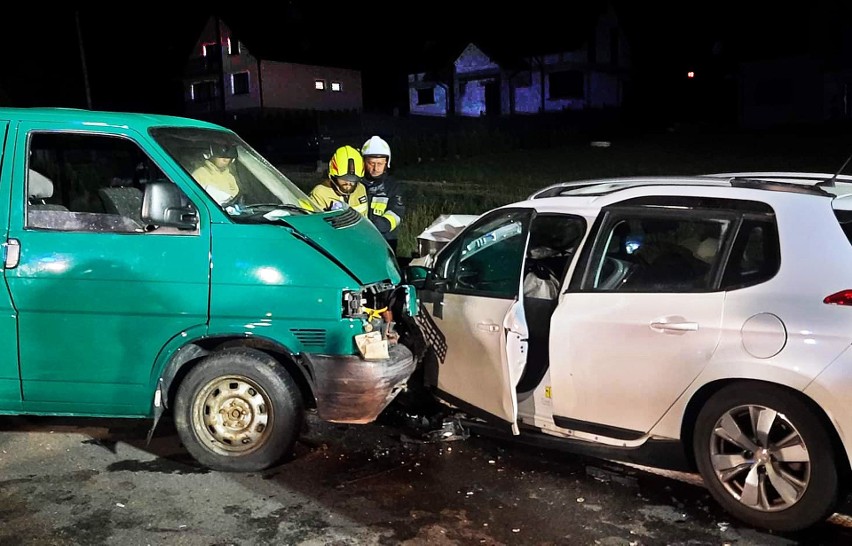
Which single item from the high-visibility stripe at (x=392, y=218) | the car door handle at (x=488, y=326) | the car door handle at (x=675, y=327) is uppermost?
the high-visibility stripe at (x=392, y=218)

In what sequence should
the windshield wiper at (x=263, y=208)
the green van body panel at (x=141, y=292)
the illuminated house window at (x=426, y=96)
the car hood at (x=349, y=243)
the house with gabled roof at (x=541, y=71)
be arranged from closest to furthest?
the green van body panel at (x=141, y=292)
the car hood at (x=349, y=243)
the windshield wiper at (x=263, y=208)
the house with gabled roof at (x=541, y=71)
the illuminated house window at (x=426, y=96)

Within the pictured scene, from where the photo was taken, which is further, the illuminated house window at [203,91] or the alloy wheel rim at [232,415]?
the illuminated house window at [203,91]

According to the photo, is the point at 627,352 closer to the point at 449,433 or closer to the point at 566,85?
the point at 449,433

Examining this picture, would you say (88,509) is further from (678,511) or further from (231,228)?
(678,511)

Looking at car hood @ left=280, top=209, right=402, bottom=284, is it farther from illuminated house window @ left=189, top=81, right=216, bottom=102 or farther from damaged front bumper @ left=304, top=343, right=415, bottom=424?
illuminated house window @ left=189, top=81, right=216, bottom=102

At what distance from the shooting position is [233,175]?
5.18 m

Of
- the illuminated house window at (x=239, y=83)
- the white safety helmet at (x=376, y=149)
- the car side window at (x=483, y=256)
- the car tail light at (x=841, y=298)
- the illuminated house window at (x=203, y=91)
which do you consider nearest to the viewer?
the car tail light at (x=841, y=298)

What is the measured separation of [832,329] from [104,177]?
165 inches

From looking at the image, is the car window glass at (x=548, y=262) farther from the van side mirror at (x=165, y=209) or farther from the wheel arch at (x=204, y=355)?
the van side mirror at (x=165, y=209)

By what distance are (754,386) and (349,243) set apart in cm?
235

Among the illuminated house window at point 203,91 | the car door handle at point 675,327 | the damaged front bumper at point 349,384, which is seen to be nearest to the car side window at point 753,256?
the car door handle at point 675,327

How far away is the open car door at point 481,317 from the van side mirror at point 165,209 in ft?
4.94

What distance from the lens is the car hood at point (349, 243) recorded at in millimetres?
4559

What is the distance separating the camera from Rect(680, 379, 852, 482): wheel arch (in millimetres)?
3580
